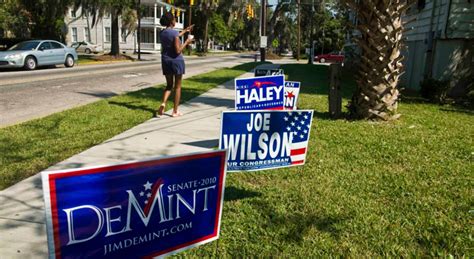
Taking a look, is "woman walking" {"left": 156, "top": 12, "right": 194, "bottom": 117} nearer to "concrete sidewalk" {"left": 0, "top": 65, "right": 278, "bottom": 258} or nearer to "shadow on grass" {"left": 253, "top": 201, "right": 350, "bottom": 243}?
"concrete sidewalk" {"left": 0, "top": 65, "right": 278, "bottom": 258}

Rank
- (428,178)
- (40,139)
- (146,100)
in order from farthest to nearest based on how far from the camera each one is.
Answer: (146,100)
(40,139)
(428,178)

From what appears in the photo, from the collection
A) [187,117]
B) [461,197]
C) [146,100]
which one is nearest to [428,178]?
[461,197]

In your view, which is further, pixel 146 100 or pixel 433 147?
pixel 146 100

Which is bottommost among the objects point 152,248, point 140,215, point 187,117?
point 187,117

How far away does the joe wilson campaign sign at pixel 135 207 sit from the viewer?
5.32ft

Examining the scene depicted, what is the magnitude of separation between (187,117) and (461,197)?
5369mm

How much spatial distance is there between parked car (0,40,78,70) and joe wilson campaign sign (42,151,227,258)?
1940 cm

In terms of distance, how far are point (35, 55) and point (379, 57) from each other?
683 inches

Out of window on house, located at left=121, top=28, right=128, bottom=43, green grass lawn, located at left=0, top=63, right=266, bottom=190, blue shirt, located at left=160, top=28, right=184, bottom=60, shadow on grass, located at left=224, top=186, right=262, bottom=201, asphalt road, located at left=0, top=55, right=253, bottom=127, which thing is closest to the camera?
shadow on grass, located at left=224, top=186, right=262, bottom=201

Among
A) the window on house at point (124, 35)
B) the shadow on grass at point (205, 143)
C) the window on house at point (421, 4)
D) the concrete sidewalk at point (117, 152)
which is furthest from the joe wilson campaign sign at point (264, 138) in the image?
the window on house at point (124, 35)

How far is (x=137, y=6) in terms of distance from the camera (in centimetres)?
3133

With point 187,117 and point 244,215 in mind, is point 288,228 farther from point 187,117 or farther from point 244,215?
point 187,117

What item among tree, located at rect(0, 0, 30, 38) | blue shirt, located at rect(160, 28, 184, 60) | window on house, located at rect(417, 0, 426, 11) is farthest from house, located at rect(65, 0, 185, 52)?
blue shirt, located at rect(160, 28, 184, 60)

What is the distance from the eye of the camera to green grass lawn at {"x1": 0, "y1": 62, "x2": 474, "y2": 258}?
10.5ft
